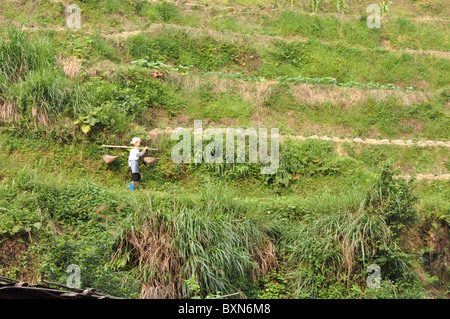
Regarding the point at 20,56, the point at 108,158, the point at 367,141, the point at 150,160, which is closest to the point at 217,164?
the point at 150,160

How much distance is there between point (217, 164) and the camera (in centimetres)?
1100

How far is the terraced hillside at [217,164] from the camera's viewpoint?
841cm

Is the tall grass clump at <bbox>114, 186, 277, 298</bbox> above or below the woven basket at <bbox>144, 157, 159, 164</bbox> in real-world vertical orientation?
below

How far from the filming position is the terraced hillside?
8406 millimetres

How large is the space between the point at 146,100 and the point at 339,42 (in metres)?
7.36

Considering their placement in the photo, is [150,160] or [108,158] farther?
[150,160]

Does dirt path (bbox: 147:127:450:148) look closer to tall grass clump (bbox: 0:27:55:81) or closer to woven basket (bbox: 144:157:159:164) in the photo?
woven basket (bbox: 144:157:159:164)

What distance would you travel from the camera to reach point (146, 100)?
12.0 meters

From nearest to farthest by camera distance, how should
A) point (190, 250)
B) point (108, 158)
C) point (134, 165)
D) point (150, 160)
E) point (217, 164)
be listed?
1. point (190, 250)
2. point (134, 165)
3. point (108, 158)
4. point (150, 160)
5. point (217, 164)

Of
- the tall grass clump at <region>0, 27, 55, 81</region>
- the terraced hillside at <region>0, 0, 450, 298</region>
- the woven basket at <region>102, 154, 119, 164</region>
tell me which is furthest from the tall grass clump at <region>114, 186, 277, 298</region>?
the tall grass clump at <region>0, 27, 55, 81</region>

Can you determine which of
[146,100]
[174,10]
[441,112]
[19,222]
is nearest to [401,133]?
[441,112]

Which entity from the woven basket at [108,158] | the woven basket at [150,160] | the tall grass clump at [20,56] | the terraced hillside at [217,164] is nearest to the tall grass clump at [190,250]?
the terraced hillside at [217,164]

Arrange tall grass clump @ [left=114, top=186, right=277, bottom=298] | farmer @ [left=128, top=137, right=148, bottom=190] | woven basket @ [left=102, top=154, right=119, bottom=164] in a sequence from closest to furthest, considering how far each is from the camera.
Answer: tall grass clump @ [left=114, top=186, right=277, bottom=298]
farmer @ [left=128, top=137, right=148, bottom=190]
woven basket @ [left=102, top=154, right=119, bottom=164]

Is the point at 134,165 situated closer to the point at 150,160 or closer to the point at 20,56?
the point at 150,160
